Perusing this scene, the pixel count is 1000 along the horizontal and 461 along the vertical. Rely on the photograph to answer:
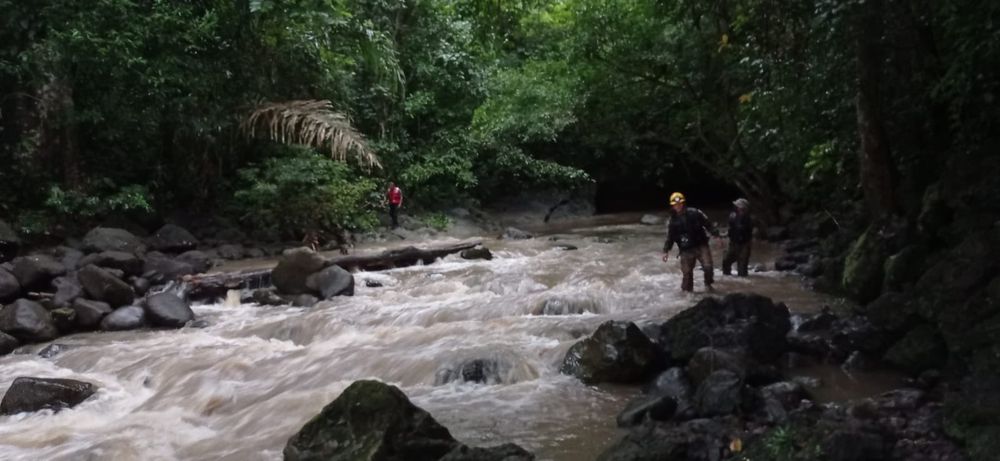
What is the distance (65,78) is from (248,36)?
380 cm

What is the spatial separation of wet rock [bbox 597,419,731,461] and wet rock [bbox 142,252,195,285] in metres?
9.80

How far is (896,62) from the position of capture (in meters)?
9.08

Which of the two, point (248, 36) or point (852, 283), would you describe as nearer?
point (852, 283)

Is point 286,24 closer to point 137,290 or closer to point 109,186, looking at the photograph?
point 109,186

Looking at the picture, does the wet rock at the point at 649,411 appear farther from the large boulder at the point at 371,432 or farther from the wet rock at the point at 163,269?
the wet rock at the point at 163,269

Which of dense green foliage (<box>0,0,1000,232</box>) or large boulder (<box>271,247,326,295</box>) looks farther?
large boulder (<box>271,247,326,295</box>)

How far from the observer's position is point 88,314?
11.0 m

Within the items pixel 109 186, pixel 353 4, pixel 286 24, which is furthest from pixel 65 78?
pixel 353 4

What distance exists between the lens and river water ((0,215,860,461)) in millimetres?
6418

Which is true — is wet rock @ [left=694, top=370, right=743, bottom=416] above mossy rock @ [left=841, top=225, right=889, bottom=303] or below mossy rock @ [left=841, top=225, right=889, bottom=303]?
below

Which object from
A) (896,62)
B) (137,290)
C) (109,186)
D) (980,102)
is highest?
(896,62)

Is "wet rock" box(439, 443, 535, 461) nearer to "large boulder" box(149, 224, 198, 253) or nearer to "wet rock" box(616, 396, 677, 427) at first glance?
"wet rock" box(616, 396, 677, 427)

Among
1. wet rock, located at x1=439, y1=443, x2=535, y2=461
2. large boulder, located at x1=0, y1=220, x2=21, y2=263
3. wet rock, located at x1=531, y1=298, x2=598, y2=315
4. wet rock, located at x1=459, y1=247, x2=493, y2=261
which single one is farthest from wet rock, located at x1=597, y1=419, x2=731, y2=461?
large boulder, located at x1=0, y1=220, x2=21, y2=263

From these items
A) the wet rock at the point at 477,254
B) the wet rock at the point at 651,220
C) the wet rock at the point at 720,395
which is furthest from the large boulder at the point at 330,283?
the wet rock at the point at 651,220
